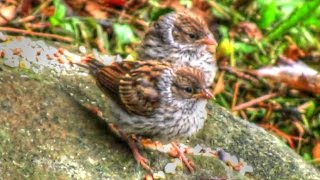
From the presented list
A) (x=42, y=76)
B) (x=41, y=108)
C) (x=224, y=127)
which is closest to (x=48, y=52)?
(x=42, y=76)

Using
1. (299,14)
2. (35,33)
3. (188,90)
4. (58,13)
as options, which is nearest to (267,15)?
(299,14)

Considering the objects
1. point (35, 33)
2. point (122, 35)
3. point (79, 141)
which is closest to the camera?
point (79, 141)

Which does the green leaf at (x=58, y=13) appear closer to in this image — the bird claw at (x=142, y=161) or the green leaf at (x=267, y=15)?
the green leaf at (x=267, y=15)

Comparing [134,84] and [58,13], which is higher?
[134,84]

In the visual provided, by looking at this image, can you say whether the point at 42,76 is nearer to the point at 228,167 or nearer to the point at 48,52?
the point at 48,52

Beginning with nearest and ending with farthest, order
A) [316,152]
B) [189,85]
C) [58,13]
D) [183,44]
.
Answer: [189,85]
[183,44]
[316,152]
[58,13]

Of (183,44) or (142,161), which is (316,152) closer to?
(183,44)

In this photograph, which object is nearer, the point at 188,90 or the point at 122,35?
the point at 188,90

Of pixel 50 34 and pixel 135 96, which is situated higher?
pixel 135 96
